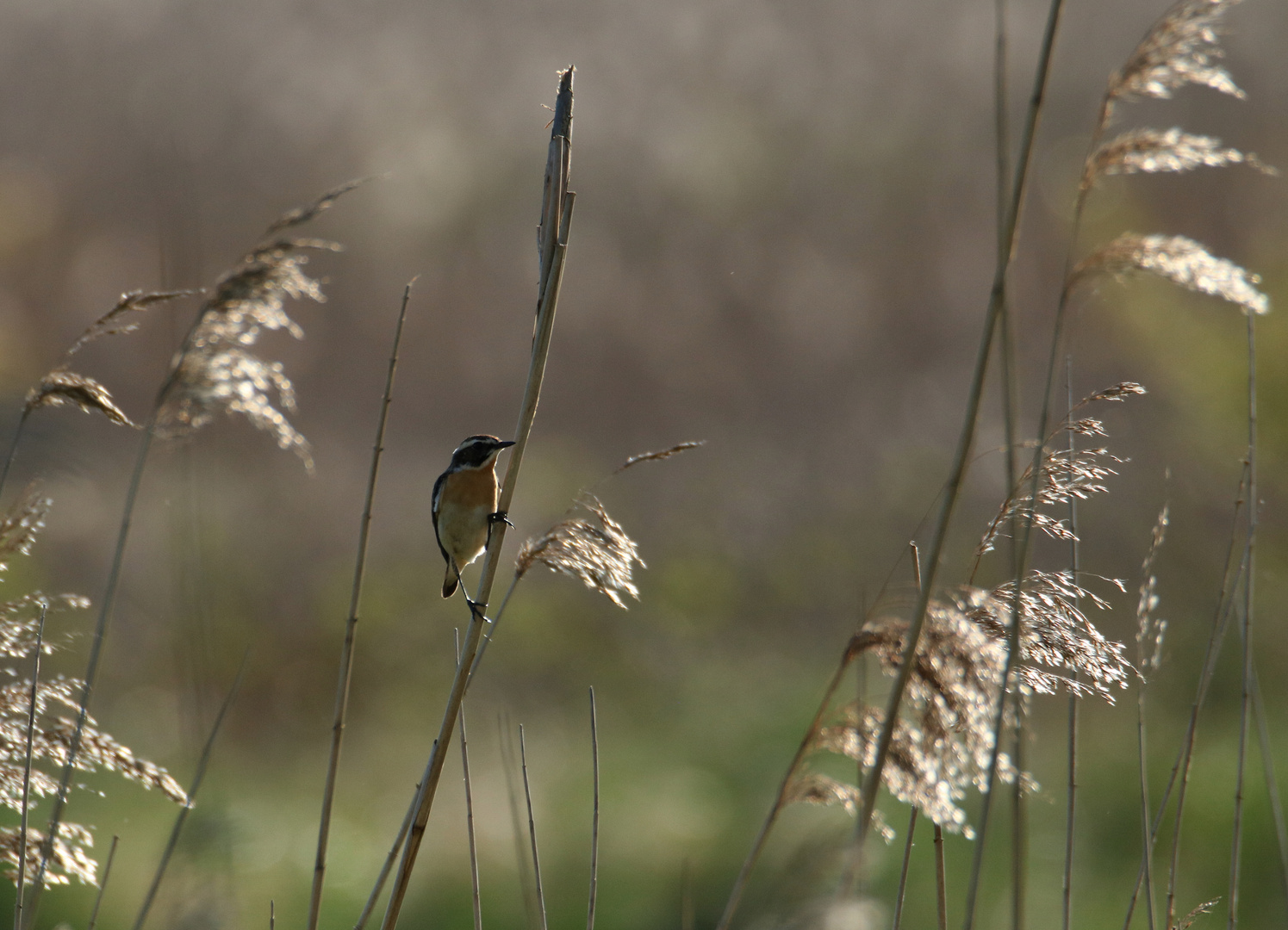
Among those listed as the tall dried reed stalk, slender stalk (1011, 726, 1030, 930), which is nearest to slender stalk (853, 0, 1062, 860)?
slender stalk (1011, 726, 1030, 930)

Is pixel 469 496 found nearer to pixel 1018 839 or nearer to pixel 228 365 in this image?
pixel 228 365

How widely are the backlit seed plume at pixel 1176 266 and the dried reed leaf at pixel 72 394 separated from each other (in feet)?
5.06

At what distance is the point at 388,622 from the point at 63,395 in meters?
8.37

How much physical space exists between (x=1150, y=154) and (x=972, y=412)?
629 millimetres

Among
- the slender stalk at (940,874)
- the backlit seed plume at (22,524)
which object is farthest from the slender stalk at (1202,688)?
the backlit seed plume at (22,524)

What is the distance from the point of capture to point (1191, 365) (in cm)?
906

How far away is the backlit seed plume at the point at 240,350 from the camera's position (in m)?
1.56

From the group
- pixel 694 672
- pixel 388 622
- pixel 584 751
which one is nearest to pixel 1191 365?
pixel 694 672

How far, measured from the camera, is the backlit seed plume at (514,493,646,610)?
5.21 feet

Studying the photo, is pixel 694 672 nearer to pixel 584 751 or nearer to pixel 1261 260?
pixel 584 751

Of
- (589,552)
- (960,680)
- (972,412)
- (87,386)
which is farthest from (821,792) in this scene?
(87,386)

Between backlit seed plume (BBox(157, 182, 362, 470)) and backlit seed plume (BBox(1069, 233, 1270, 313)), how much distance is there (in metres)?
1.15

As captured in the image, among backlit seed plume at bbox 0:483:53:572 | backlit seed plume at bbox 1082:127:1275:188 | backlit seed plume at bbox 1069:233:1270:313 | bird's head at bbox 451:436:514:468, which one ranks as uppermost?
bird's head at bbox 451:436:514:468

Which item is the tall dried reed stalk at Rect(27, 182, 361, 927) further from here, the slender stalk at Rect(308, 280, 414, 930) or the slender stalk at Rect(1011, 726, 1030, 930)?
the slender stalk at Rect(1011, 726, 1030, 930)
